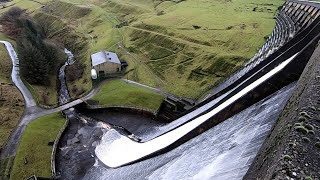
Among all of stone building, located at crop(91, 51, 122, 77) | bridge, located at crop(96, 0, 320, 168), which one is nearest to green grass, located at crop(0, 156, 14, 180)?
bridge, located at crop(96, 0, 320, 168)

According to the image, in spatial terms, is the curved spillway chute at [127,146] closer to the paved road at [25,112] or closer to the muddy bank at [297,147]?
the paved road at [25,112]

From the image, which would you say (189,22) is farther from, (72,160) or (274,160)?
(274,160)

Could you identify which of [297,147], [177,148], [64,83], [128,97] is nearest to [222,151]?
[177,148]

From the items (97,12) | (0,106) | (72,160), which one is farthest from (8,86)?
(97,12)

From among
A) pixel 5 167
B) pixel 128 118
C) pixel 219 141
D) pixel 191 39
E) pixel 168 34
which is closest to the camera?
pixel 219 141

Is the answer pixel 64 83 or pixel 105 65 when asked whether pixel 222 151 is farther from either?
pixel 64 83
